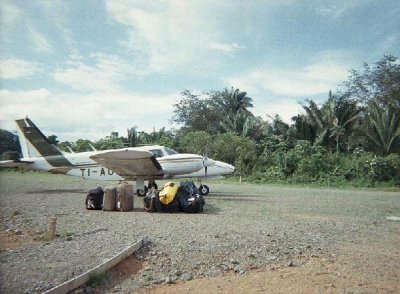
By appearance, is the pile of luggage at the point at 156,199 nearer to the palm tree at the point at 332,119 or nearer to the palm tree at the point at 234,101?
the palm tree at the point at 332,119

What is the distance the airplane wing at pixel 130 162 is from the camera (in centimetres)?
1247

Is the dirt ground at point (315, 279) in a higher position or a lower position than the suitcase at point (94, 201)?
lower

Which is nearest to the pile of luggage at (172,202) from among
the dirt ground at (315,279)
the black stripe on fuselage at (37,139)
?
the dirt ground at (315,279)

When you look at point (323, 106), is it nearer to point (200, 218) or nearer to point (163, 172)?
point (163, 172)

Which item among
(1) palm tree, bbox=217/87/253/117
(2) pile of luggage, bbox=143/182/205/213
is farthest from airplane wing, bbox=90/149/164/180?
(1) palm tree, bbox=217/87/253/117

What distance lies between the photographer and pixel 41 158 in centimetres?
1653

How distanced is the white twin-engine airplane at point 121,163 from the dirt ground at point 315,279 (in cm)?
867

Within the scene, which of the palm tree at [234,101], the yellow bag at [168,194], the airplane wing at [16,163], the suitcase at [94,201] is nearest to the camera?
the yellow bag at [168,194]

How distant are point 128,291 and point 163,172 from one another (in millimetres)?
10809

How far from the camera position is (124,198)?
32.3 feet

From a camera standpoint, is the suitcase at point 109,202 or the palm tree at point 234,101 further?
the palm tree at point 234,101

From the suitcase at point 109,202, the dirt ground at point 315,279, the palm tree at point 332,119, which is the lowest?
the dirt ground at point 315,279

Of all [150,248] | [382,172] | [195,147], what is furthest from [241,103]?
[150,248]

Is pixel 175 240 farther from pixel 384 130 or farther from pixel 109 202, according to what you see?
pixel 384 130
